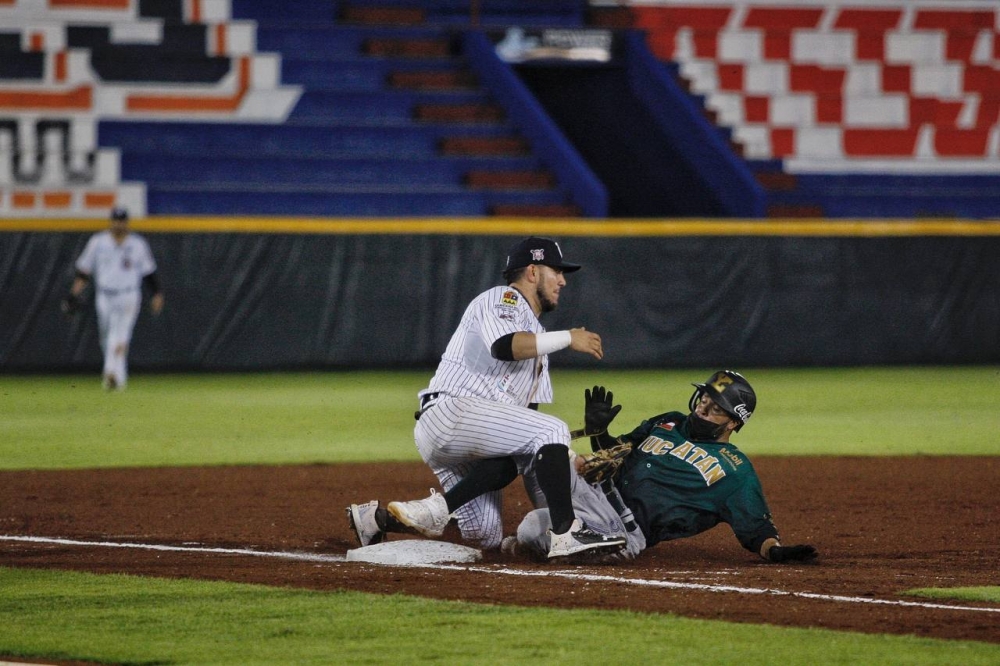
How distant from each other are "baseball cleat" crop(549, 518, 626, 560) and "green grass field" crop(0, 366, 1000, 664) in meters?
0.88

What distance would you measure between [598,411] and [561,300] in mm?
10861

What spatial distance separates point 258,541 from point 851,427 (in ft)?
21.8

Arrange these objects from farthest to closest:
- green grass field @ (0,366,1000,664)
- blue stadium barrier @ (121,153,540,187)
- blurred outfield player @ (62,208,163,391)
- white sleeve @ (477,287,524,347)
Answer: blue stadium barrier @ (121,153,540,187) → blurred outfield player @ (62,208,163,391) → white sleeve @ (477,287,524,347) → green grass field @ (0,366,1000,664)

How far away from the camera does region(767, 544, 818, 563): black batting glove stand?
6027 millimetres

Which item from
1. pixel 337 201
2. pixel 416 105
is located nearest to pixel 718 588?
pixel 337 201

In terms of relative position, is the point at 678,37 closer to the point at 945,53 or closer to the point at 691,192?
the point at 691,192

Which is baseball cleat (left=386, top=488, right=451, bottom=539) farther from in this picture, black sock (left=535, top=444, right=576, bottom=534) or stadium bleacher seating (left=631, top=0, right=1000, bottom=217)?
stadium bleacher seating (left=631, top=0, right=1000, bottom=217)

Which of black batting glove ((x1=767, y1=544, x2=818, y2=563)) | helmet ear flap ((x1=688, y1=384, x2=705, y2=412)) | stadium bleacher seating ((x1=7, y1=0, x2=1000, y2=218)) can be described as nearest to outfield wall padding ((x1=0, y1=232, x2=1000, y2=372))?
stadium bleacher seating ((x1=7, y1=0, x2=1000, y2=218))

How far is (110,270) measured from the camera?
48.4 feet

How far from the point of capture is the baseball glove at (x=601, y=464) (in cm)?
621

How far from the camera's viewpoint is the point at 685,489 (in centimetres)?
634

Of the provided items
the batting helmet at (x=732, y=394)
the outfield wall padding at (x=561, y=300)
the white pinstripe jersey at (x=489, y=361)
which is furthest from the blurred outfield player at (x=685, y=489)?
the outfield wall padding at (x=561, y=300)

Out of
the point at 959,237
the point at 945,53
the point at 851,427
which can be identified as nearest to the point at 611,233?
the point at 959,237

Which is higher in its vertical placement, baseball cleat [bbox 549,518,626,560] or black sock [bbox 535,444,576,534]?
black sock [bbox 535,444,576,534]
